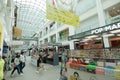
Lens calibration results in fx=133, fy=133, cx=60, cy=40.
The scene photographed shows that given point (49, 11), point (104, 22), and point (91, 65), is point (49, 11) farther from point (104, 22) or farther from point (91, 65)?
point (104, 22)

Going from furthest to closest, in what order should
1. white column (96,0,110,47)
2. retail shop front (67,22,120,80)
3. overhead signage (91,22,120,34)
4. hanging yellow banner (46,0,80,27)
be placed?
white column (96,0,110,47), overhead signage (91,22,120,34), hanging yellow banner (46,0,80,27), retail shop front (67,22,120,80)

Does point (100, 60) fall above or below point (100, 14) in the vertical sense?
below

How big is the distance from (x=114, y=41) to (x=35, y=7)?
23.8m

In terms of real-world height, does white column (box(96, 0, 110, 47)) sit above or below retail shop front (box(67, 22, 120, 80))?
above

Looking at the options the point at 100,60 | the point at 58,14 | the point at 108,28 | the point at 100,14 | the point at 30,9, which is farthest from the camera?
the point at 30,9

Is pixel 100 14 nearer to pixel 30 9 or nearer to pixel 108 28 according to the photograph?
pixel 108 28

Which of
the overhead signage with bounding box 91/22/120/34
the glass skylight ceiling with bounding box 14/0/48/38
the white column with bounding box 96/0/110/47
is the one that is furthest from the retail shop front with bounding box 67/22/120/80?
the glass skylight ceiling with bounding box 14/0/48/38

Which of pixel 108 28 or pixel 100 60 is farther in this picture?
pixel 108 28

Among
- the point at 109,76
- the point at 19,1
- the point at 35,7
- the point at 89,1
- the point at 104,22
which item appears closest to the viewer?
the point at 109,76

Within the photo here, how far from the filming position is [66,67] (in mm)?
6211

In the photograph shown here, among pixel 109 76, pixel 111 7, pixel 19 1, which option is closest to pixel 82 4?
pixel 111 7

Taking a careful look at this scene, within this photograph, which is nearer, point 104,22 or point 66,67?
point 66,67

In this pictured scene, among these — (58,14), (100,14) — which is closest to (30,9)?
(100,14)

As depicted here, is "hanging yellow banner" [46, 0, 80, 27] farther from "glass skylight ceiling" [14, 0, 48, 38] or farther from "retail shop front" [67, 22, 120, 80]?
"glass skylight ceiling" [14, 0, 48, 38]
